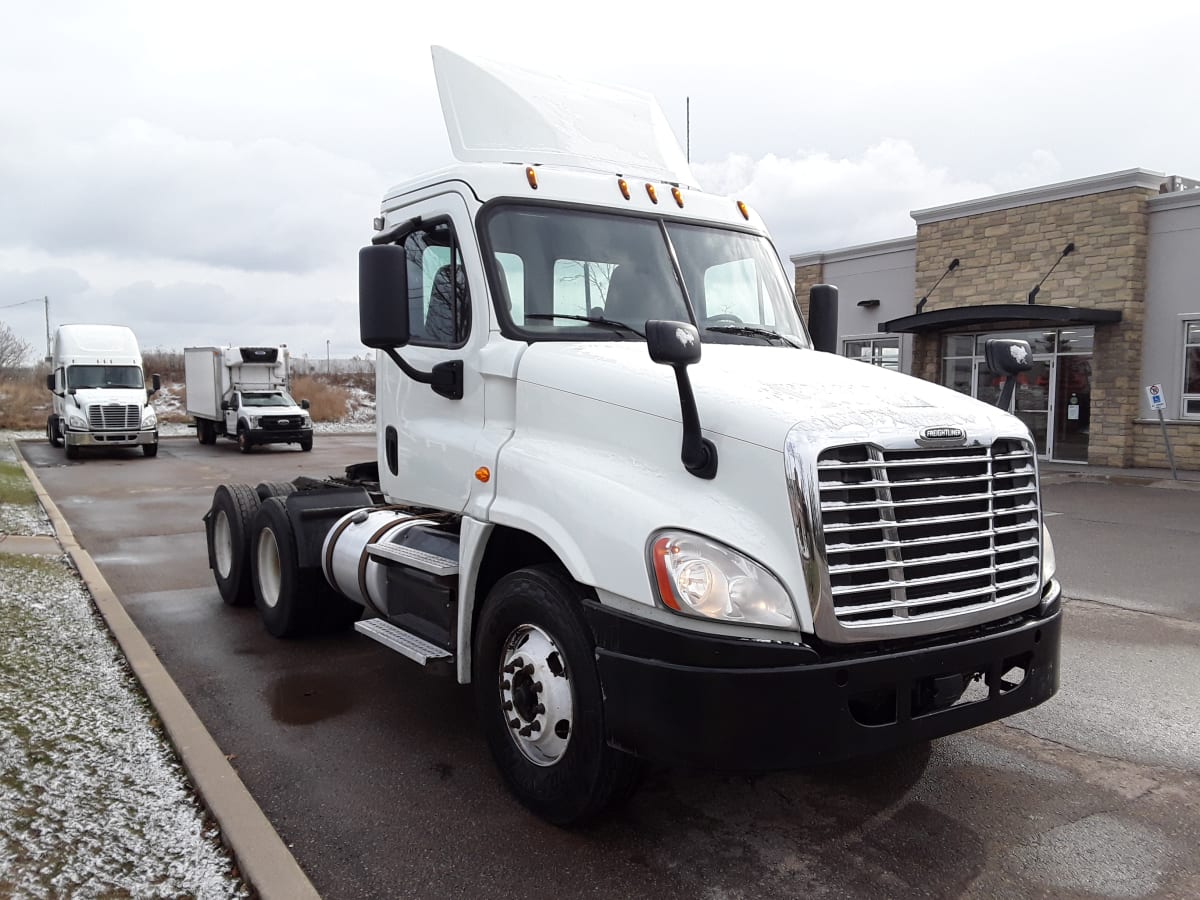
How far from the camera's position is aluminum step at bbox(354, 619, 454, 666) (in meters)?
4.23

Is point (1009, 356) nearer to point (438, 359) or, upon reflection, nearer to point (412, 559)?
point (438, 359)

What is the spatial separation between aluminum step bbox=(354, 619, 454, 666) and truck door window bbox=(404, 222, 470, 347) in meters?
1.45

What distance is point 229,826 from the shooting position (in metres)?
3.48

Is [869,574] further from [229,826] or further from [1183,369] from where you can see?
[1183,369]

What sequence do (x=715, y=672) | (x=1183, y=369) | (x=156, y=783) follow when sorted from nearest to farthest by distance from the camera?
(x=715, y=672), (x=156, y=783), (x=1183, y=369)

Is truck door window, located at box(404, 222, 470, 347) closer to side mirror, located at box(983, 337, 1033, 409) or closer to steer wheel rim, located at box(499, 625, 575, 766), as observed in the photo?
steer wheel rim, located at box(499, 625, 575, 766)

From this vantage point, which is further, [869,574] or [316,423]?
[316,423]

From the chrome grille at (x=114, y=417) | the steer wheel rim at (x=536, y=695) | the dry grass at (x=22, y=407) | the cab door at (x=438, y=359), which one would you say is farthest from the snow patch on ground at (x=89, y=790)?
the dry grass at (x=22, y=407)

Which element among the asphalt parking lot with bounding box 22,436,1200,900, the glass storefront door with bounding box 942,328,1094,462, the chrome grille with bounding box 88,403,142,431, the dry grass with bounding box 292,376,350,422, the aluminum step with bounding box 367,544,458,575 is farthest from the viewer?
the dry grass with bounding box 292,376,350,422

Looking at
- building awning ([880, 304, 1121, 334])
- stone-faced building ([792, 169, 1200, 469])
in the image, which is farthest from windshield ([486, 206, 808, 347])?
stone-faced building ([792, 169, 1200, 469])

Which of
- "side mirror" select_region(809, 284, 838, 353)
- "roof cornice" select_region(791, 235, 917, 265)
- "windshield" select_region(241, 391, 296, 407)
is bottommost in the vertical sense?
"windshield" select_region(241, 391, 296, 407)

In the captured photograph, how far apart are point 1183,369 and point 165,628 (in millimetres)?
18669

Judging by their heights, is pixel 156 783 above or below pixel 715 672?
below

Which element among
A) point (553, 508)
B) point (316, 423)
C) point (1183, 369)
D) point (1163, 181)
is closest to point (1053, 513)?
point (1183, 369)
